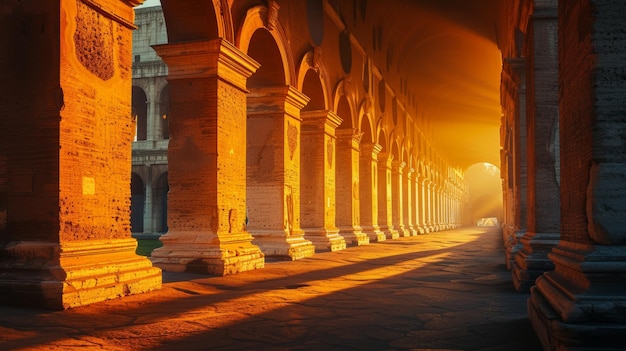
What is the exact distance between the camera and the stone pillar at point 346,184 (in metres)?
15.5

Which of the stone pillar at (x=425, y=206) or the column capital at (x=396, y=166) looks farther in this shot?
the stone pillar at (x=425, y=206)

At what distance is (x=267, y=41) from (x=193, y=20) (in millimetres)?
2473

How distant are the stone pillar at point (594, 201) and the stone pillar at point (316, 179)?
9.57 metres

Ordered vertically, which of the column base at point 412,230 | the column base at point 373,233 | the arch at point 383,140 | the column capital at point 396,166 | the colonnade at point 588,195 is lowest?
the column base at point 412,230

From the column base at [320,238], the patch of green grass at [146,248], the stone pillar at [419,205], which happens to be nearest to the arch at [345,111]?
the column base at [320,238]

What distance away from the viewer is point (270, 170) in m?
10.4

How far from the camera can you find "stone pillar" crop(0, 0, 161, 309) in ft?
16.4

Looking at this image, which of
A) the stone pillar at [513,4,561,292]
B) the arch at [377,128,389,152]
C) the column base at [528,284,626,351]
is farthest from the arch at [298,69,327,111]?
the column base at [528,284,626,351]

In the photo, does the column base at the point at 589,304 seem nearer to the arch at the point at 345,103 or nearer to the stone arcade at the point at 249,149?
the stone arcade at the point at 249,149

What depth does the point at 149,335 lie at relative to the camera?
3.92 m

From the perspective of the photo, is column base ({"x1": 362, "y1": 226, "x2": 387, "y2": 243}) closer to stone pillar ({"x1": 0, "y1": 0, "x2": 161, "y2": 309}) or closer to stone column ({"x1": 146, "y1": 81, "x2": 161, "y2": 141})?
stone column ({"x1": 146, "y1": 81, "x2": 161, "y2": 141})

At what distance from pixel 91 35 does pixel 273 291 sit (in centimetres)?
295

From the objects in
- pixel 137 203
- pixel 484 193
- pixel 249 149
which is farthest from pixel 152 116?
pixel 484 193

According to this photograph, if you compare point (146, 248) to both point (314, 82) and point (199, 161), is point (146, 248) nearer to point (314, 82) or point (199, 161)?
point (314, 82)
